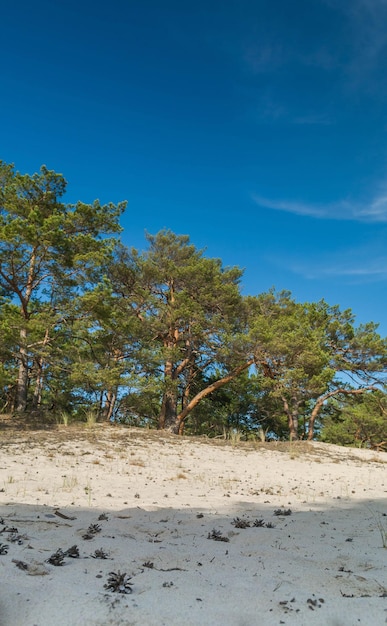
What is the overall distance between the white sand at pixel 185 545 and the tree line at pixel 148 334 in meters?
6.02

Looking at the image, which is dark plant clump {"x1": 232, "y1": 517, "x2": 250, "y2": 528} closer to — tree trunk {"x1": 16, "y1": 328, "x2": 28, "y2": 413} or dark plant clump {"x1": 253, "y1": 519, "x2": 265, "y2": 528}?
dark plant clump {"x1": 253, "y1": 519, "x2": 265, "y2": 528}

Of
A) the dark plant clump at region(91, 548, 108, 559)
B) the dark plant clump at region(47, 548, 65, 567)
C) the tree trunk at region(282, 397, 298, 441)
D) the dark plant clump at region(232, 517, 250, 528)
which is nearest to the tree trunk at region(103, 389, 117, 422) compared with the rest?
the tree trunk at region(282, 397, 298, 441)

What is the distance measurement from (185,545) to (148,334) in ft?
43.8

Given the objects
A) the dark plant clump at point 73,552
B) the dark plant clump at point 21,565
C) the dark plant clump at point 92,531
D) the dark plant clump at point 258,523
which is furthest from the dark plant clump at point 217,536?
the dark plant clump at point 21,565

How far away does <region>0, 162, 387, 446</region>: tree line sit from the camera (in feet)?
43.8

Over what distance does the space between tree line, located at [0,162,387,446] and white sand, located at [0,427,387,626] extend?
6.02m

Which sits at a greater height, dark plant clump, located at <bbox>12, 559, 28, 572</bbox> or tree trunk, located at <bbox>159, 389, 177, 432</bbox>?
tree trunk, located at <bbox>159, 389, 177, 432</bbox>

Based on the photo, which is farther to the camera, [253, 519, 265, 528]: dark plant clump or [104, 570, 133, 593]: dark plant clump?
[253, 519, 265, 528]: dark plant clump

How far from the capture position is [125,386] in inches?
538

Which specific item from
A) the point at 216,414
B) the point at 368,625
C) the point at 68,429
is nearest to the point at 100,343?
the point at 68,429

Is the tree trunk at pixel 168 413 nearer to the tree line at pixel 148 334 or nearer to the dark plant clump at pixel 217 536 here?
the tree line at pixel 148 334

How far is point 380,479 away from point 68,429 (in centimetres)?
859

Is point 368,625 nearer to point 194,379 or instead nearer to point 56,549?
point 56,549

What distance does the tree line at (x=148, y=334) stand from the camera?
1334cm
